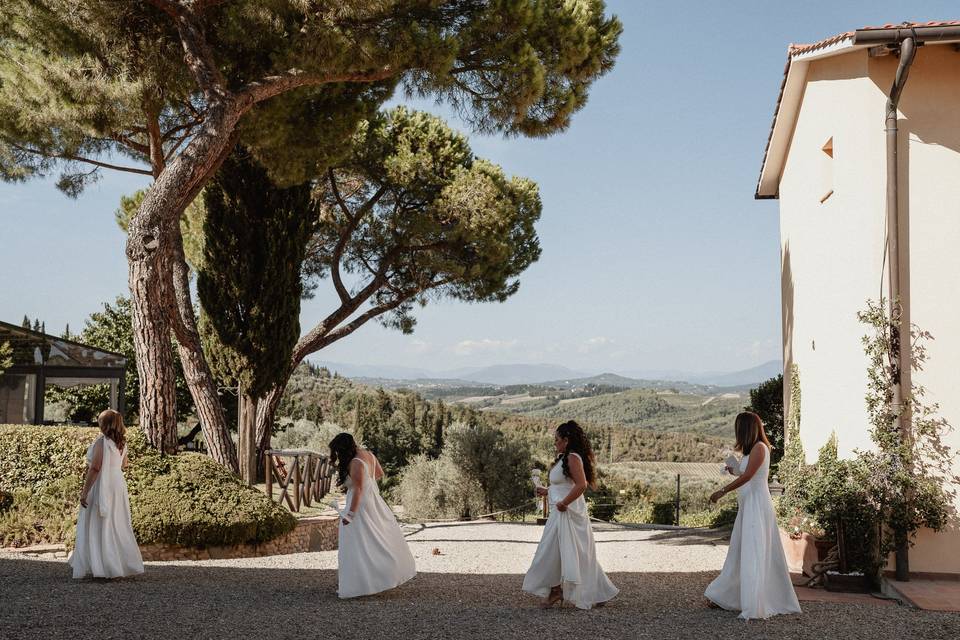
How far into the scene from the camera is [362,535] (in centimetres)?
634

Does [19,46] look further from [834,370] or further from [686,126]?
[686,126]

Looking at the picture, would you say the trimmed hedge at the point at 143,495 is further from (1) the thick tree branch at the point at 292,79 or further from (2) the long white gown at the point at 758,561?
(2) the long white gown at the point at 758,561

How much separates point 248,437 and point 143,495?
468 cm

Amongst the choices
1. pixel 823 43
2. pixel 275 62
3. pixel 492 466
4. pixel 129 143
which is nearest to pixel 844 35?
pixel 823 43

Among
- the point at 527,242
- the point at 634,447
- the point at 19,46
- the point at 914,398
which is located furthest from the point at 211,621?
the point at 634,447

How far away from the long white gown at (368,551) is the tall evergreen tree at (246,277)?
7511 millimetres

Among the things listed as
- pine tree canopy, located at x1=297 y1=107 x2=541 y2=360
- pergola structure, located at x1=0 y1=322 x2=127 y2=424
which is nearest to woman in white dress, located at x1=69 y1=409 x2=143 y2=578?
pine tree canopy, located at x1=297 y1=107 x2=541 y2=360

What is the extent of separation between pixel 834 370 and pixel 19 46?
10967 millimetres

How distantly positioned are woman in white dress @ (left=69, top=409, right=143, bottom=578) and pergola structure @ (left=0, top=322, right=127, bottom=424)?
10.5m

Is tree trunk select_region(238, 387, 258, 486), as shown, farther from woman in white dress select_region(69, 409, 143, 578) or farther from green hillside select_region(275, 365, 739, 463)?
green hillside select_region(275, 365, 739, 463)

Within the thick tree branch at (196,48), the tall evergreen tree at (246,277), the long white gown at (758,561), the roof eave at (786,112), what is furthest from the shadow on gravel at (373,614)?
the tall evergreen tree at (246,277)

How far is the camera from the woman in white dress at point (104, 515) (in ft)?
22.4

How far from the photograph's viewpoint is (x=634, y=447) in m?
54.6

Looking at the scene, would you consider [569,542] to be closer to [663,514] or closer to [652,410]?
[663,514]
